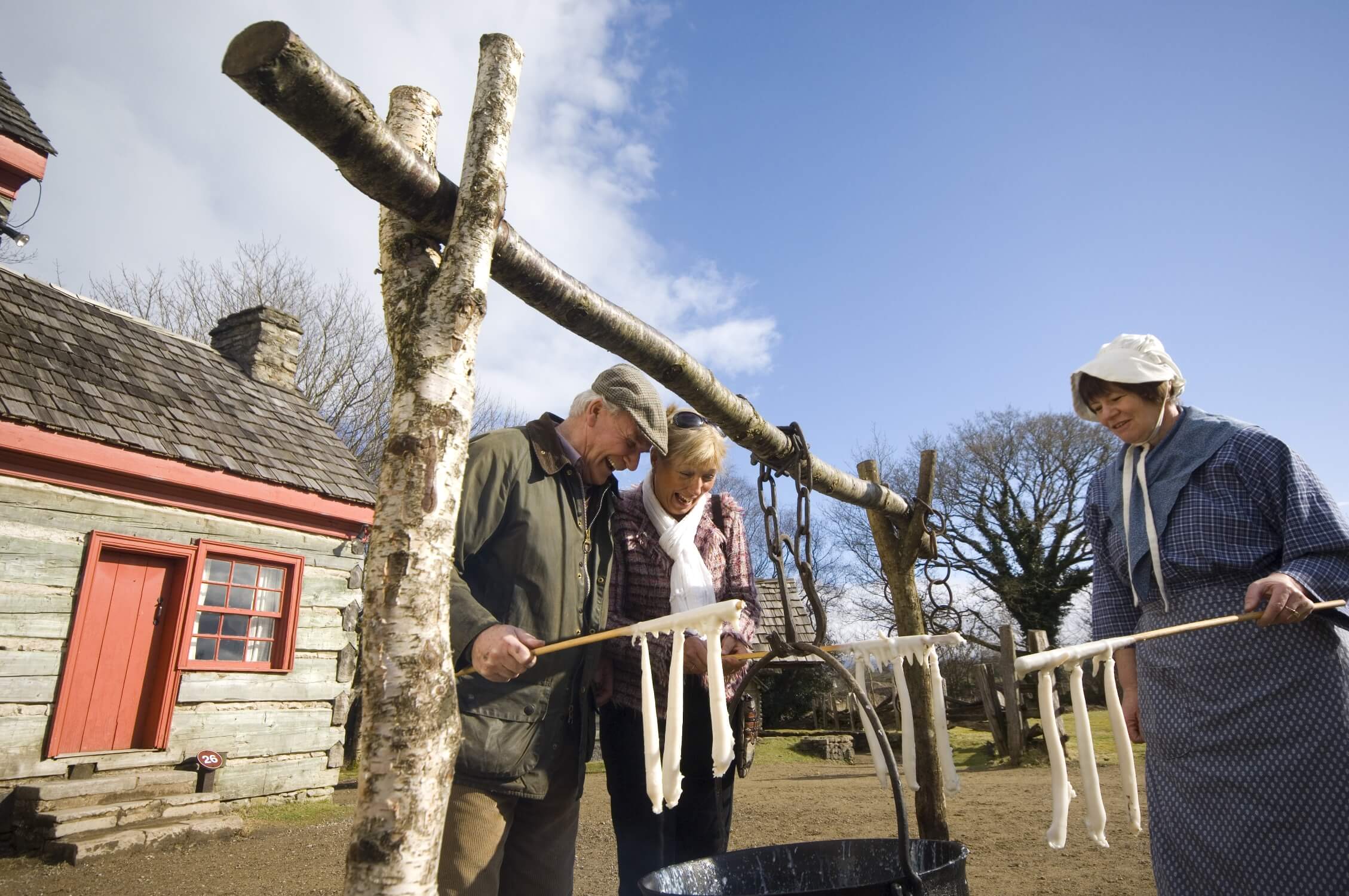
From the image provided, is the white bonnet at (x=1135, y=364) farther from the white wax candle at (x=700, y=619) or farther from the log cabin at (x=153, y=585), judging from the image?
the log cabin at (x=153, y=585)

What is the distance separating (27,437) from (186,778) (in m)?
3.10

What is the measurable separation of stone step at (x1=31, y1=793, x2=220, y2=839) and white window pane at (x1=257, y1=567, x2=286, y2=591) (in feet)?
6.34

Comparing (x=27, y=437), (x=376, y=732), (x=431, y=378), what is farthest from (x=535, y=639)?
(x=27, y=437)

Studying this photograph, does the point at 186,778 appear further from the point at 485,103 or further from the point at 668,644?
the point at 485,103

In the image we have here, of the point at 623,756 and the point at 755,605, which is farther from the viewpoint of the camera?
the point at 755,605

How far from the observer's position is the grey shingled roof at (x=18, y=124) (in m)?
8.76

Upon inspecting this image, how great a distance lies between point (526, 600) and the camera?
7.62ft

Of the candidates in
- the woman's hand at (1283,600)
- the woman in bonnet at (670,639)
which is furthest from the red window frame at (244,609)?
the woman's hand at (1283,600)

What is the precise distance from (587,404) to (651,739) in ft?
3.78

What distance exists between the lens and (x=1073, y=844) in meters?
5.34

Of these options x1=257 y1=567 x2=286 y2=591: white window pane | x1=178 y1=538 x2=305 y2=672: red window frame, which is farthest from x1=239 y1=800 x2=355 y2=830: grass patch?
x1=257 y1=567 x2=286 y2=591: white window pane

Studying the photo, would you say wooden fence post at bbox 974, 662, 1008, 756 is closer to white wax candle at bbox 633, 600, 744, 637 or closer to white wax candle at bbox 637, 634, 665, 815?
white wax candle at bbox 637, 634, 665, 815

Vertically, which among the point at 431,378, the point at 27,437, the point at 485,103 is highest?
the point at 27,437

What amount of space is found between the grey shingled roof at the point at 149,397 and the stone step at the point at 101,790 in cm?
262
